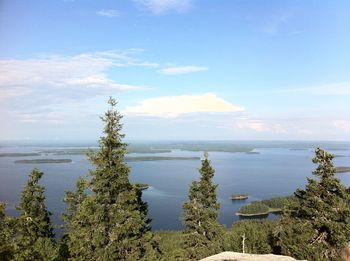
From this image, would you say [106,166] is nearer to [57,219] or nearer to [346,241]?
[346,241]

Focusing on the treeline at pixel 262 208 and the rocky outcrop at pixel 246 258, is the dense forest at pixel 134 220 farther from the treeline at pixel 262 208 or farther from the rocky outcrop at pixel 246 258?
the treeline at pixel 262 208

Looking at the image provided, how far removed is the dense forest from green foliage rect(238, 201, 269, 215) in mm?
72654

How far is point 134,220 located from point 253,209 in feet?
316

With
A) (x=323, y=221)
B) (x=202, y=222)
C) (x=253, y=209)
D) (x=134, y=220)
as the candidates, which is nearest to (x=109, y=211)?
(x=134, y=220)

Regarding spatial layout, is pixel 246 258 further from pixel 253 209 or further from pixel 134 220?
pixel 253 209

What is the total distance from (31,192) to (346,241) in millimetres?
28531

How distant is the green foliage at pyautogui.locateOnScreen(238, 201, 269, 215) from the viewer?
110 metres

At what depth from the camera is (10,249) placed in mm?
11562

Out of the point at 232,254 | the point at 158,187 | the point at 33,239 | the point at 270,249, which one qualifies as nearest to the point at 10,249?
the point at 232,254

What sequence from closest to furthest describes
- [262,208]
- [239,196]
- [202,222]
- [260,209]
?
[202,222] < [260,209] < [262,208] < [239,196]

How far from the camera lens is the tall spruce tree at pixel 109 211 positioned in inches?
823

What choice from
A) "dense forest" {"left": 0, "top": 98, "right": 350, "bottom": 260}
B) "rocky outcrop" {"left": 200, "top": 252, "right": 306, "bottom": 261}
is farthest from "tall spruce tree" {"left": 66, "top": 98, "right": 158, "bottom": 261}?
"rocky outcrop" {"left": 200, "top": 252, "right": 306, "bottom": 261}

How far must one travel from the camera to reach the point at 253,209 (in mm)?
111500

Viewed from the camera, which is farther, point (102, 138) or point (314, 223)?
point (314, 223)
